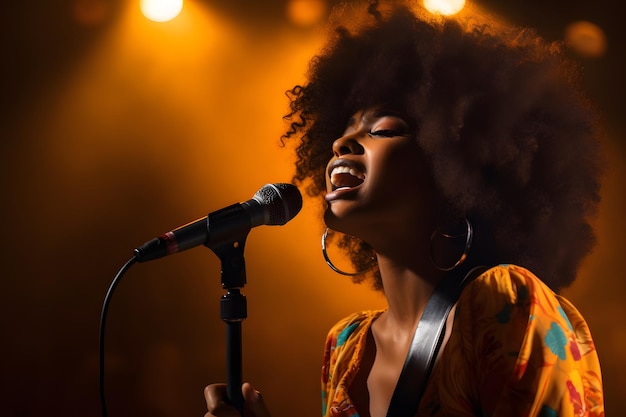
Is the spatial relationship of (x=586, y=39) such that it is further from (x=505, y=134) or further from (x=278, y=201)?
(x=278, y=201)

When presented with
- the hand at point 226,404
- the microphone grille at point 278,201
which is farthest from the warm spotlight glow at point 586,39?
the hand at point 226,404

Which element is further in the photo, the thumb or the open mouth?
the open mouth

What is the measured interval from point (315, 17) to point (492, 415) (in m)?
2.42

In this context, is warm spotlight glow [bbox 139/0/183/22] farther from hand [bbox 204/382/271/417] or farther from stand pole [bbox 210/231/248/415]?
hand [bbox 204/382/271/417]

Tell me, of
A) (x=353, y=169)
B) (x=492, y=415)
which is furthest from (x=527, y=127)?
(x=492, y=415)

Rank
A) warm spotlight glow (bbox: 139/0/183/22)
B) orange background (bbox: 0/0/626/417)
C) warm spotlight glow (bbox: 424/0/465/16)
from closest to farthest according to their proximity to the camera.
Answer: warm spotlight glow (bbox: 424/0/465/16) < orange background (bbox: 0/0/626/417) < warm spotlight glow (bbox: 139/0/183/22)

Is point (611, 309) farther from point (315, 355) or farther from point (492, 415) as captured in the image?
point (492, 415)

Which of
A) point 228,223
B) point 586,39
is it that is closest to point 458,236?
point 228,223

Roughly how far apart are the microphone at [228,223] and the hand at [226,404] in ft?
1.06

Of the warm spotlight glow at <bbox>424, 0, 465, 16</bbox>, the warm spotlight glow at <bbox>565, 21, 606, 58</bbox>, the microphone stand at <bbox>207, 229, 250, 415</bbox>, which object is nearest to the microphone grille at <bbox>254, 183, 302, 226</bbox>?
the microphone stand at <bbox>207, 229, 250, 415</bbox>

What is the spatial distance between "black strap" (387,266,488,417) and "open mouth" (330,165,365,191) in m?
0.35

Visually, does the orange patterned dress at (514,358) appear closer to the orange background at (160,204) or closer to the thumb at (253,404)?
the thumb at (253,404)

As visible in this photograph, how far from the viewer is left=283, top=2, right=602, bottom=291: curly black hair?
1.85 metres

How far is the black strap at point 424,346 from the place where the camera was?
64.1 inches
